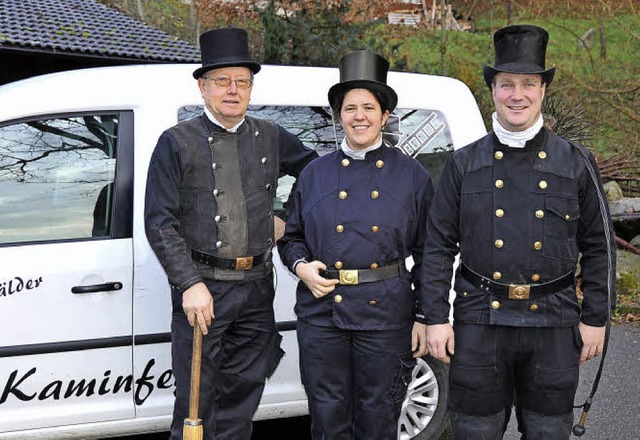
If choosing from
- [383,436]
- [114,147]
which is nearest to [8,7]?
[114,147]

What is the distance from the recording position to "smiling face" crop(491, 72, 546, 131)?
2701 mm

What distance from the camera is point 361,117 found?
2926 millimetres

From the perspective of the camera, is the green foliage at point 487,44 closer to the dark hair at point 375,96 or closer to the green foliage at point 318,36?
the green foliage at point 318,36

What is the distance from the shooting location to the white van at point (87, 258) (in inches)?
131

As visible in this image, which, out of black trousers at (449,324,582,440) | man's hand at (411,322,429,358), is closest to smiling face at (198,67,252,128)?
man's hand at (411,322,429,358)

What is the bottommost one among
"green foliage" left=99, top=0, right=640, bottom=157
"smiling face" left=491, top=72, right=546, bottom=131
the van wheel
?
the van wheel

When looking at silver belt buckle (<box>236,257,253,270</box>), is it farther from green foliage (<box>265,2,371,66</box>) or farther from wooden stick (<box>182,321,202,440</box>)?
green foliage (<box>265,2,371,66</box>)

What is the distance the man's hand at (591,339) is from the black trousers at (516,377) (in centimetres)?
2

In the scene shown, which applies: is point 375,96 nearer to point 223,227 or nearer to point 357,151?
point 357,151

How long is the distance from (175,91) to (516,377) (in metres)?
1.97

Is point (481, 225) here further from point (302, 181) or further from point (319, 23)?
point (319, 23)

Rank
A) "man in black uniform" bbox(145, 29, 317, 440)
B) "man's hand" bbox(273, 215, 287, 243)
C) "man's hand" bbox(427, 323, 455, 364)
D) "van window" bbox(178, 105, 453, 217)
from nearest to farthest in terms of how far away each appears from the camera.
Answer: "man's hand" bbox(427, 323, 455, 364), "man in black uniform" bbox(145, 29, 317, 440), "man's hand" bbox(273, 215, 287, 243), "van window" bbox(178, 105, 453, 217)

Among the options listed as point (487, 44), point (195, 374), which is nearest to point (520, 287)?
point (195, 374)

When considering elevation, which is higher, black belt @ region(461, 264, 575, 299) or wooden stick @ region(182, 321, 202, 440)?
black belt @ region(461, 264, 575, 299)
